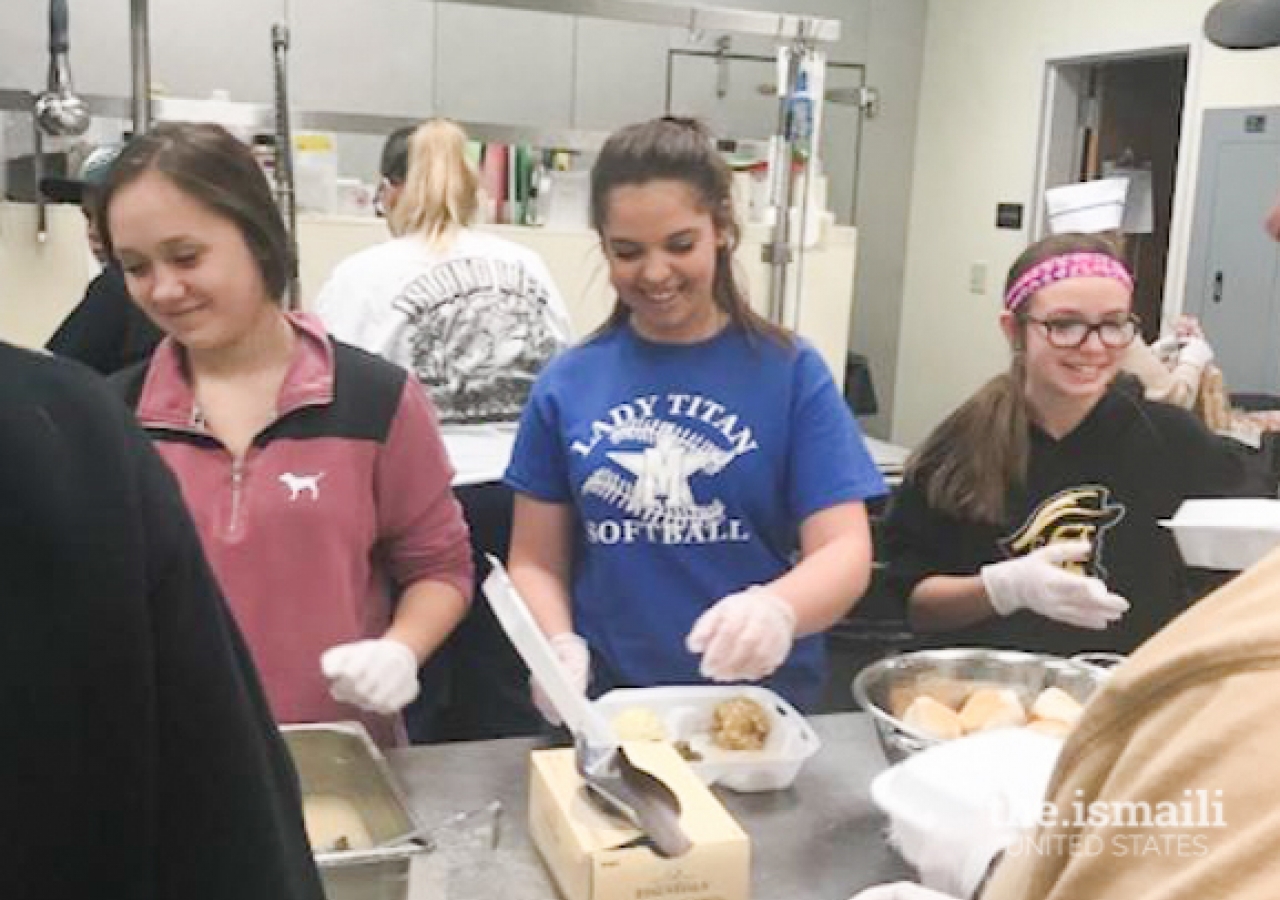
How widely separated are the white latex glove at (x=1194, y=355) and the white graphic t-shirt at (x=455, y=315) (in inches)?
61.7

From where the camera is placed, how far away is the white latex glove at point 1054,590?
138 centimetres

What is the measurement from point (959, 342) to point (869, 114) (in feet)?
3.23

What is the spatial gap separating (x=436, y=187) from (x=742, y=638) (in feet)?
5.02

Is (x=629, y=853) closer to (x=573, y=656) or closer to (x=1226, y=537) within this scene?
(x=573, y=656)

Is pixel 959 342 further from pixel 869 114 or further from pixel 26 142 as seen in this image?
pixel 26 142

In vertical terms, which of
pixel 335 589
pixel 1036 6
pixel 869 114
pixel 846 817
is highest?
pixel 1036 6

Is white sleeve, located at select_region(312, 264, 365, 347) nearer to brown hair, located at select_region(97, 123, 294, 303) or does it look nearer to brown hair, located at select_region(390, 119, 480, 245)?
brown hair, located at select_region(390, 119, 480, 245)

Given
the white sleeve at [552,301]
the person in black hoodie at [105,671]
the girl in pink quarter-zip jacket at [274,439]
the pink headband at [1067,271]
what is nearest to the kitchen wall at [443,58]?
the white sleeve at [552,301]

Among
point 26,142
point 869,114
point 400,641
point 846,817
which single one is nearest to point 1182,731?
point 846,817

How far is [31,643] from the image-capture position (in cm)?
37

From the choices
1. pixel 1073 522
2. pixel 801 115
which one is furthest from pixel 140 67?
pixel 1073 522

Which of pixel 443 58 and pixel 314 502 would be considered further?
pixel 443 58

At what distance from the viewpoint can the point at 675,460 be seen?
1355 millimetres

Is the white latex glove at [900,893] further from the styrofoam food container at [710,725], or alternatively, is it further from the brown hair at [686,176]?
the brown hair at [686,176]
